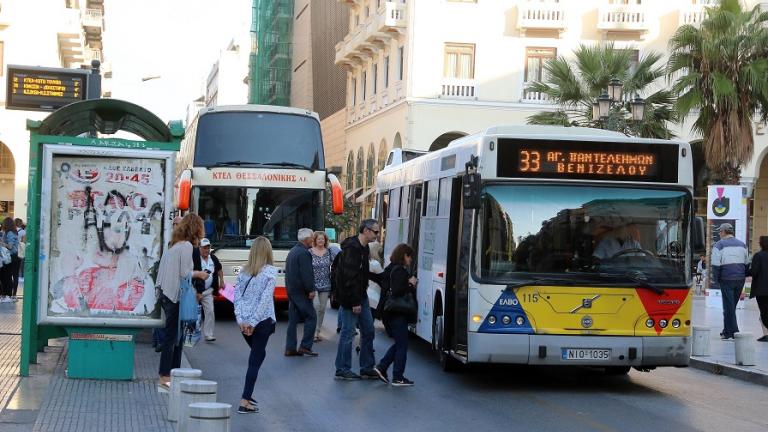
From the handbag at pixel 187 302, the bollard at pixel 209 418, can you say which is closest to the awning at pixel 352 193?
the handbag at pixel 187 302

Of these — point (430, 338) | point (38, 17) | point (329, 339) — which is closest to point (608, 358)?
point (430, 338)

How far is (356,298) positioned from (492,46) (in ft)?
113

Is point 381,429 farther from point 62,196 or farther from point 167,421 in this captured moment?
point 62,196

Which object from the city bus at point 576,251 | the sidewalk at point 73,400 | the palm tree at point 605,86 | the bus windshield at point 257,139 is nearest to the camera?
the sidewalk at point 73,400

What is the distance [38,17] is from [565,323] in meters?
37.4

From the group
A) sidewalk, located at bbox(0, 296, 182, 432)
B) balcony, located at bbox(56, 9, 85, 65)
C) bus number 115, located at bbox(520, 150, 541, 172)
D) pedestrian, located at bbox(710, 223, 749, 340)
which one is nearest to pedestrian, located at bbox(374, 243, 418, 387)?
bus number 115, located at bbox(520, 150, 541, 172)

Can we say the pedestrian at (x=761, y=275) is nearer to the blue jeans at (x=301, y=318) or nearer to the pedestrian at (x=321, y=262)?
the pedestrian at (x=321, y=262)

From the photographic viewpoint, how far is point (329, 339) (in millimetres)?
19891

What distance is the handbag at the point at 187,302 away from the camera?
Answer: 12375 mm

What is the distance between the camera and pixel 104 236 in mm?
13055

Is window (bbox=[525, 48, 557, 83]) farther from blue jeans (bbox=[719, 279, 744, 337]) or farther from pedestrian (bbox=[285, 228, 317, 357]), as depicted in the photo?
pedestrian (bbox=[285, 228, 317, 357])

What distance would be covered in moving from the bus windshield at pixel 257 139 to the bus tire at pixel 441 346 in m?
8.27

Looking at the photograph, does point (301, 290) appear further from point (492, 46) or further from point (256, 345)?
point (492, 46)

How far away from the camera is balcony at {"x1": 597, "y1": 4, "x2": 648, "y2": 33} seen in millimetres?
47656
